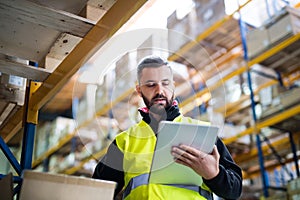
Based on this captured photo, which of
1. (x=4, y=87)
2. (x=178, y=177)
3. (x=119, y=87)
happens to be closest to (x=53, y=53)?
(x=4, y=87)

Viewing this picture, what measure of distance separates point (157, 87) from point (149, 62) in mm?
117

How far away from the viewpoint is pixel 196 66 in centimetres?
166

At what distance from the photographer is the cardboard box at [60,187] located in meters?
1.10

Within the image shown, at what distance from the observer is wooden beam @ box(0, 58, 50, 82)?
2074mm

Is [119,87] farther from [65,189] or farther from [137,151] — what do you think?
[65,189]

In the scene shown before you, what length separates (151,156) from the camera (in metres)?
1.47

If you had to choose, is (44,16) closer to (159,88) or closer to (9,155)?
(159,88)

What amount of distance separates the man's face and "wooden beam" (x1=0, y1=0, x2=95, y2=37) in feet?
1.66

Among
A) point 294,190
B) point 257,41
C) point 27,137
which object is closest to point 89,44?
point 27,137

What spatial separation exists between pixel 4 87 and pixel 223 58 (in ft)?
18.4

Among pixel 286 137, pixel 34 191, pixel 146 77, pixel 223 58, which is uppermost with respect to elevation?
pixel 223 58

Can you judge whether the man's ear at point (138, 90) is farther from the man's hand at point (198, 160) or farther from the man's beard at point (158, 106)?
the man's hand at point (198, 160)

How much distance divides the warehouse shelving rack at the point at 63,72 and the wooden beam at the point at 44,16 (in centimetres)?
3

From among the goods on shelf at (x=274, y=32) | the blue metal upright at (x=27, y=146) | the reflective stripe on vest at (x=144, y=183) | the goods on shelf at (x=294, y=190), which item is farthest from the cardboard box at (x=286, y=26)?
the reflective stripe on vest at (x=144, y=183)
